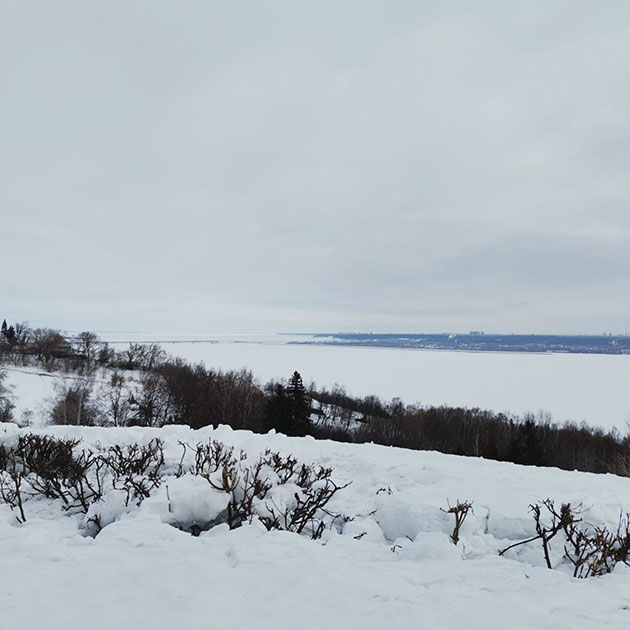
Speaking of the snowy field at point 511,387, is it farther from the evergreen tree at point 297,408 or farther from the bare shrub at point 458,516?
the bare shrub at point 458,516

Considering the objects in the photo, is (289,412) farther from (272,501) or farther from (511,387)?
(511,387)

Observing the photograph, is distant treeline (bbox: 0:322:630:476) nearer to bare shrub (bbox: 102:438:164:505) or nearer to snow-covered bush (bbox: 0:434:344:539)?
snow-covered bush (bbox: 0:434:344:539)

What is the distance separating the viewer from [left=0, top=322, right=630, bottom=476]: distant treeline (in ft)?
107

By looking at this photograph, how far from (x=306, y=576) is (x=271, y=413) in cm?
2926

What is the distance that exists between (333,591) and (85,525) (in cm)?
310

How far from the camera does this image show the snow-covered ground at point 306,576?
110 inches

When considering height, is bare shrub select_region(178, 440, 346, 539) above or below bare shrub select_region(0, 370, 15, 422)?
above

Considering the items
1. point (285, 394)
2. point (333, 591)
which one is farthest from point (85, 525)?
point (285, 394)

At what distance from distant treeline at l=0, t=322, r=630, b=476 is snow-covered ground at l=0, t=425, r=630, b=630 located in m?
18.8

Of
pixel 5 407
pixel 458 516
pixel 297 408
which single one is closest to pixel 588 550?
pixel 458 516

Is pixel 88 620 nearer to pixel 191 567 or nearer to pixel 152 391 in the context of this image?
pixel 191 567

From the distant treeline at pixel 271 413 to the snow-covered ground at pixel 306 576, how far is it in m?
18.8

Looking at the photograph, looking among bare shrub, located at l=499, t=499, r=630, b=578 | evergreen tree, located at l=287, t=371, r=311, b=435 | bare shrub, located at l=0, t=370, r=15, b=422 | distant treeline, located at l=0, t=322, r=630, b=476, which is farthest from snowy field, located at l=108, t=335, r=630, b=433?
bare shrub, located at l=499, t=499, r=630, b=578

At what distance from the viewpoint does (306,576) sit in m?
3.33
